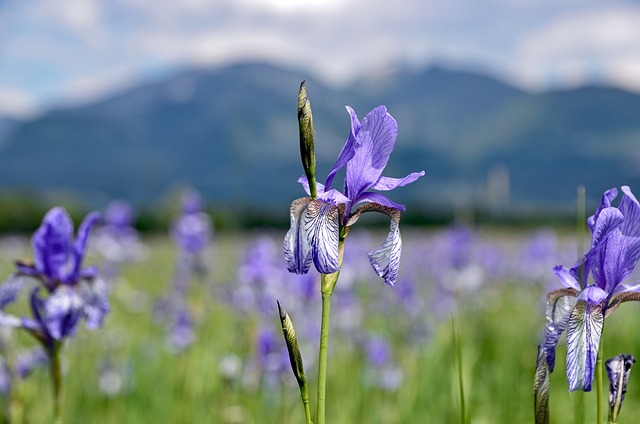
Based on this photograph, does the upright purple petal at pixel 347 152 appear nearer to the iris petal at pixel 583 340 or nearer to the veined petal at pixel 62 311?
the iris petal at pixel 583 340

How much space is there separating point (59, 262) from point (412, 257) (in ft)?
33.5

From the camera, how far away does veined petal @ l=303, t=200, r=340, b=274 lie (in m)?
1.09

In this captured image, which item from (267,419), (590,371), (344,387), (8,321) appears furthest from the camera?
(344,387)

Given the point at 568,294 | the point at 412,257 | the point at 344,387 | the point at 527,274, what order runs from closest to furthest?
1. the point at 568,294
2. the point at 344,387
3. the point at 527,274
4. the point at 412,257

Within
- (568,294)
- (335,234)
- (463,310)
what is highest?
(335,234)

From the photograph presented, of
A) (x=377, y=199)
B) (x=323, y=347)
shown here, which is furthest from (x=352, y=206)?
(x=323, y=347)

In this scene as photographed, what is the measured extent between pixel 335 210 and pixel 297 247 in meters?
0.11

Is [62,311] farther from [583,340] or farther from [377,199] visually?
[583,340]

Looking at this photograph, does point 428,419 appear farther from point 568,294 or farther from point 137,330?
point 137,330

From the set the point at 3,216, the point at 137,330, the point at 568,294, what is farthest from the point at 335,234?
the point at 3,216

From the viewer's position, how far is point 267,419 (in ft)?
13.1

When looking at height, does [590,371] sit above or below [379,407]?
above

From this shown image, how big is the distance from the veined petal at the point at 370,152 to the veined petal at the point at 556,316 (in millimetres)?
402

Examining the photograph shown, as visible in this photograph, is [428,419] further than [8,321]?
Yes
